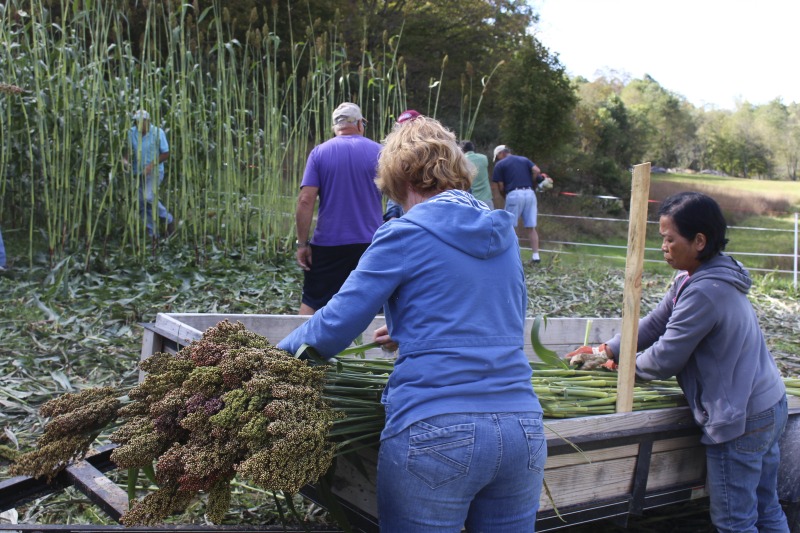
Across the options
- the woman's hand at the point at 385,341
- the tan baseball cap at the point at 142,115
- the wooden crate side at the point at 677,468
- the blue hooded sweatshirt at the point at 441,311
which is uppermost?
the tan baseball cap at the point at 142,115

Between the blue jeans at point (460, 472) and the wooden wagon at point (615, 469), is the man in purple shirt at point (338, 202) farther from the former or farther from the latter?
the blue jeans at point (460, 472)

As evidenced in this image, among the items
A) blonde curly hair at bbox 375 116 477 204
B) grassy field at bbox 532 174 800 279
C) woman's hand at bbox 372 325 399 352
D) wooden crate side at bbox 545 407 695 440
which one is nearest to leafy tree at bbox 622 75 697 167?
grassy field at bbox 532 174 800 279

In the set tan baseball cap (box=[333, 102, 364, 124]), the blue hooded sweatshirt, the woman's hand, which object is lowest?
the woman's hand

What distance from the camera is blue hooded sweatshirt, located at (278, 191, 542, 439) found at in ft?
5.49

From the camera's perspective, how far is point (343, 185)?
4.46 meters

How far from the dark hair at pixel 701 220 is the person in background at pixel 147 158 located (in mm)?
4168

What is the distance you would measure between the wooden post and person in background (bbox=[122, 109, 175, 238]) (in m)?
4.13

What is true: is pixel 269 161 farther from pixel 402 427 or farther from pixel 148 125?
pixel 402 427

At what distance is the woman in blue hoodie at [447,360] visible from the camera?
1.63 m

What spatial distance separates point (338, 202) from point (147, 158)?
223cm

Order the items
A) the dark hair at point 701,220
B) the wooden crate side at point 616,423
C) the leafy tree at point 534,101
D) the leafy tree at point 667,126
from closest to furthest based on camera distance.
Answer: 1. the wooden crate side at point 616,423
2. the dark hair at point 701,220
3. the leafy tree at point 534,101
4. the leafy tree at point 667,126

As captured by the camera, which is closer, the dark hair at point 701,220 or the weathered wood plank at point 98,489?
the weathered wood plank at point 98,489

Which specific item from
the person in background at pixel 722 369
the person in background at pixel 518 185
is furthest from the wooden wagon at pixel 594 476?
the person in background at pixel 518 185

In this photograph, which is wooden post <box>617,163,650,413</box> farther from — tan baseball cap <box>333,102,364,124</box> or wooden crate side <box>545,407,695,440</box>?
tan baseball cap <box>333,102,364,124</box>
